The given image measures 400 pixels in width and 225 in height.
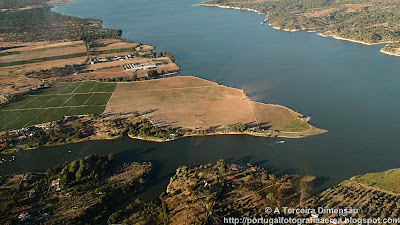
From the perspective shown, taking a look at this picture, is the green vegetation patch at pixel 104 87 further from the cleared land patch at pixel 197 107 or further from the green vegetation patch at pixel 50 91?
the green vegetation patch at pixel 50 91

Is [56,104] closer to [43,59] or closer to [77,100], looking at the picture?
[77,100]

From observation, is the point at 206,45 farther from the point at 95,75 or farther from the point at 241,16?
the point at 241,16

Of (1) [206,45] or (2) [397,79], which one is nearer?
(2) [397,79]

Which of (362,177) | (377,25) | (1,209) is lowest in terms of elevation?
(1,209)

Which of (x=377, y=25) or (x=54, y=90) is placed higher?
(x=377, y=25)

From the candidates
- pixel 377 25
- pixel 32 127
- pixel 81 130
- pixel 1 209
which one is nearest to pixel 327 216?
pixel 1 209

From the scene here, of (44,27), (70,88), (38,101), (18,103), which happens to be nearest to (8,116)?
(18,103)
